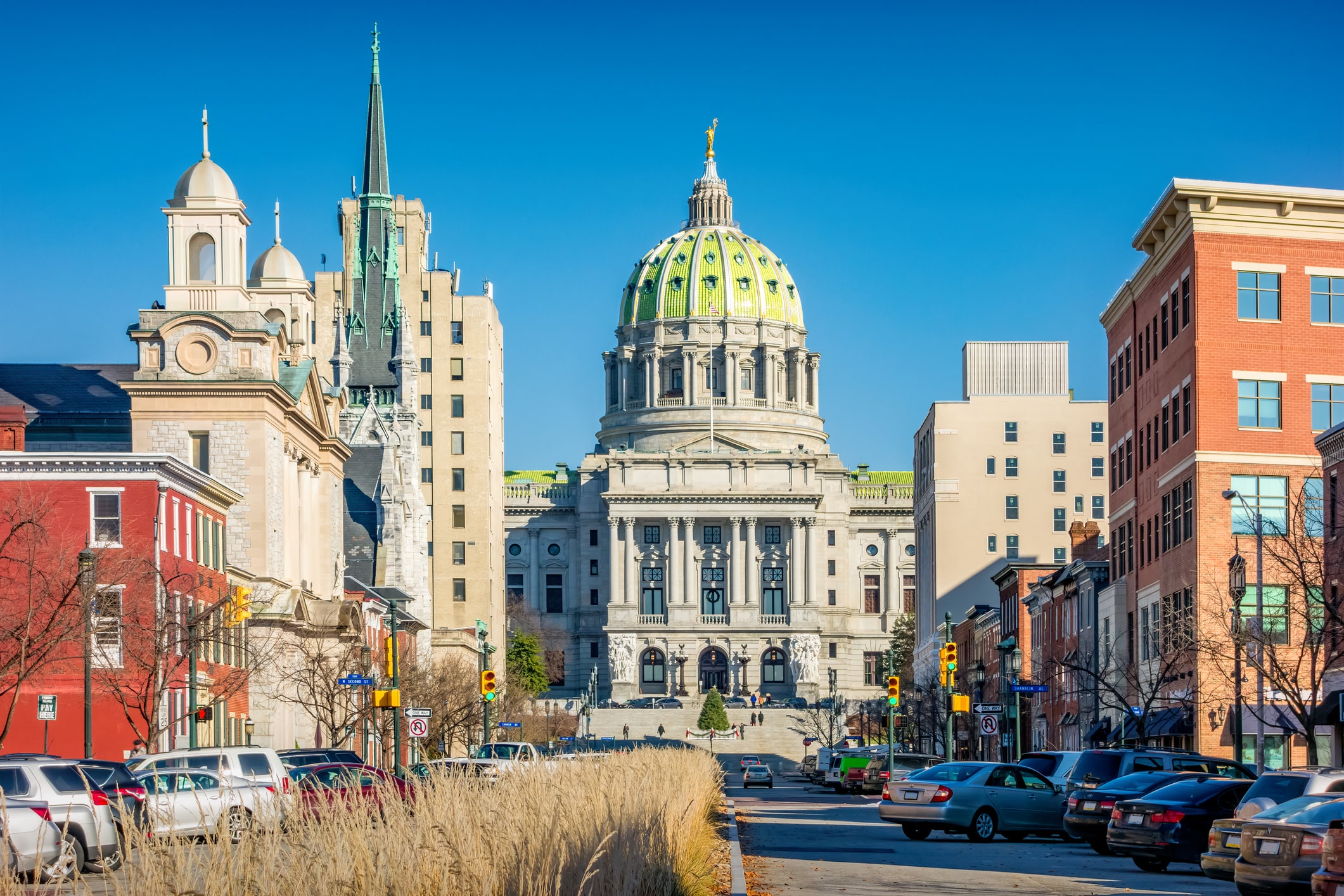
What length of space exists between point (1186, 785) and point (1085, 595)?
4848 cm

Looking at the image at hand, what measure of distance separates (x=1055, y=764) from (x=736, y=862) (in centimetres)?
1690

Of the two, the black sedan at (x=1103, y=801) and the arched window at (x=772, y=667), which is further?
the arched window at (x=772, y=667)

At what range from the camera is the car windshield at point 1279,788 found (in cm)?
2388

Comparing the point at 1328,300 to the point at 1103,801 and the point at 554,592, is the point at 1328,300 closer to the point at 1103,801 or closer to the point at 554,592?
the point at 1103,801

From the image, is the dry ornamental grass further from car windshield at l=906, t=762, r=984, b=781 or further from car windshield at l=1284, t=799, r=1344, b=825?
car windshield at l=906, t=762, r=984, b=781

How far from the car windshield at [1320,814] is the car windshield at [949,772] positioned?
14.3m

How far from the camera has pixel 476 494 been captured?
128250 millimetres

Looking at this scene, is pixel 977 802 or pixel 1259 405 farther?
pixel 1259 405

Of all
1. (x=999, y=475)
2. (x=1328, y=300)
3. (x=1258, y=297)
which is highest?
(x=1258, y=297)

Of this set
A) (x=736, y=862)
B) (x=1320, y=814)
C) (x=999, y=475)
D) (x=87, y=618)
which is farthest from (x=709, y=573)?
(x=1320, y=814)

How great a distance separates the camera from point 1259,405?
2250 inches

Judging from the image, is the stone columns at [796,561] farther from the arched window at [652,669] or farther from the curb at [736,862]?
the curb at [736,862]

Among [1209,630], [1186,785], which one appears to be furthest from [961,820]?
[1209,630]

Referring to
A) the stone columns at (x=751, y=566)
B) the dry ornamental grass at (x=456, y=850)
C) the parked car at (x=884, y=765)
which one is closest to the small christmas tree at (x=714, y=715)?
the stone columns at (x=751, y=566)
